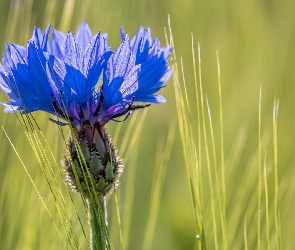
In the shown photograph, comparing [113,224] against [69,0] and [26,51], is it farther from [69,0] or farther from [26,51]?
[26,51]

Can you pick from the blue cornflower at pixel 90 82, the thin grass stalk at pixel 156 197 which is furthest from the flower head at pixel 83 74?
the thin grass stalk at pixel 156 197

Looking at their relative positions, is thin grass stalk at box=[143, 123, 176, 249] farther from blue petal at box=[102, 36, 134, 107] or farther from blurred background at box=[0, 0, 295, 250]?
blue petal at box=[102, 36, 134, 107]

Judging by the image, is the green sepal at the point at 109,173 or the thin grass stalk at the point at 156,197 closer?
the green sepal at the point at 109,173

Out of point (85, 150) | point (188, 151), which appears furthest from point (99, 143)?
point (188, 151)

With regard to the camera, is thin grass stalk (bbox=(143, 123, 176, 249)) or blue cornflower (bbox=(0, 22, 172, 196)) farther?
thin grass stalk (bbox=(143, 123, 176, 249))

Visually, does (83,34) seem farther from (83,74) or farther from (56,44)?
(83,74)

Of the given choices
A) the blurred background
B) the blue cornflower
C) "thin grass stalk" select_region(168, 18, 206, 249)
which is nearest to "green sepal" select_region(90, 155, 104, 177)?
the blue cornflower

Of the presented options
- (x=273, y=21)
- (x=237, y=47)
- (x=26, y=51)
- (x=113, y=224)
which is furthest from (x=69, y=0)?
(x=273, y=21)

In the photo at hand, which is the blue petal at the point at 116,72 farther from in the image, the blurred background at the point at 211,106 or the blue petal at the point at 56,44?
the blurred background at the point at 211,106
